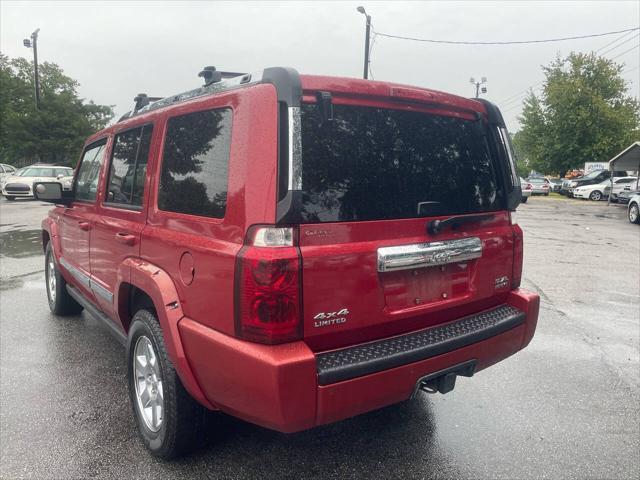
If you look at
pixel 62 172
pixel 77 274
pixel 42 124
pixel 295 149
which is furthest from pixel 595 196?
pixel 42 124

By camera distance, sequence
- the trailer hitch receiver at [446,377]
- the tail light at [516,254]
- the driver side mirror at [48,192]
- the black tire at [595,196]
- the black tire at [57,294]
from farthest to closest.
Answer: the black tire at [595,196], the black tire at [57,294], the driver side mirror at [48,192], the tail light at [516,254], the trailer hitch receiver at [446,377]

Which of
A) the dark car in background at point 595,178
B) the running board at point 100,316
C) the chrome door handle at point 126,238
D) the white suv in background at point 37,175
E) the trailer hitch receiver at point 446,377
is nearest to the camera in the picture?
the trailer hitch receiver at point 446,377

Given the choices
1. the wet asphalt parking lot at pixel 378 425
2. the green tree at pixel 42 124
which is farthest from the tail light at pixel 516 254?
the green tree at pixel 42 124

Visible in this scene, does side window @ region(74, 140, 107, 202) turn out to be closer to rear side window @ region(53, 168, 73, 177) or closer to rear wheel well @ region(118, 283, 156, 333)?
rear wheel well @ region(118, 283, 156, 333)

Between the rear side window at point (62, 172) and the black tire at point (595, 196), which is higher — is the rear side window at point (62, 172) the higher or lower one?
the higher one

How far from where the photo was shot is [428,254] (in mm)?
2451

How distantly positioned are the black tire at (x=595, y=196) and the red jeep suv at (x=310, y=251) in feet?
106

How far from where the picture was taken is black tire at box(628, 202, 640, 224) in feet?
55.2

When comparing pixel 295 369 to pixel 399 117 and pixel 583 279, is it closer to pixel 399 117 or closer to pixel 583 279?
pixel 399 117

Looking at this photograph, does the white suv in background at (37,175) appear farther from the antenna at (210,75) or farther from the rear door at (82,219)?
the antenna at (210,75)

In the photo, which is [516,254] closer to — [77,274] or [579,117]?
[77,274]

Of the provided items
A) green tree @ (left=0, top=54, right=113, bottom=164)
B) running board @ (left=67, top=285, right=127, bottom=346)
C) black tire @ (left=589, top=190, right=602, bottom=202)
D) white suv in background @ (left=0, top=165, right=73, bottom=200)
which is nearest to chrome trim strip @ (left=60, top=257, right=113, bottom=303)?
running board @ (left=67, top=285, right=127, bottom=346)

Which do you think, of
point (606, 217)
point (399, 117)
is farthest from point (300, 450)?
point (606, 217)

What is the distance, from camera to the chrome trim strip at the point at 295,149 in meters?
2.03
